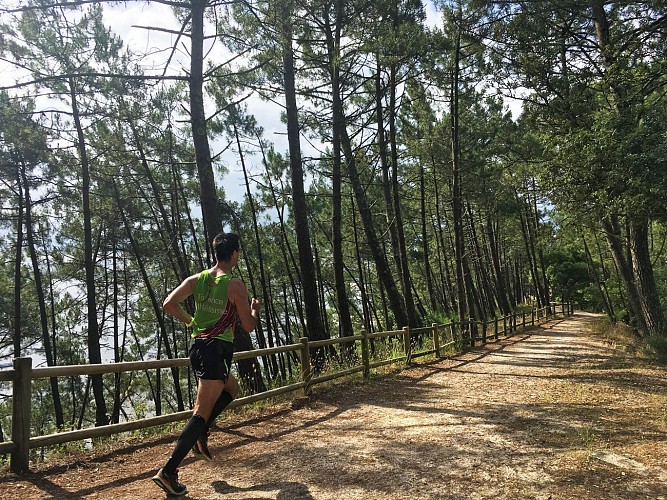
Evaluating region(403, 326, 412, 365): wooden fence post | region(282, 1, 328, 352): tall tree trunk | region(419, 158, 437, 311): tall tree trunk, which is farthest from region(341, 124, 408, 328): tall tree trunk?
region(419, 158, 437, 311): tall tree trunk

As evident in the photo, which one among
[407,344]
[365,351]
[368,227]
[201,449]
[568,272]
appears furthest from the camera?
[568,272]

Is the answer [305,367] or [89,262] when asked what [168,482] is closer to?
[305,367]

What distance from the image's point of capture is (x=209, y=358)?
10.4ft

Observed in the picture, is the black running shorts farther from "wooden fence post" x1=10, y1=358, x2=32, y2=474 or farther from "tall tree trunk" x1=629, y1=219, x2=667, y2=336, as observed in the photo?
"tall tree trunk" x1=629, y1=219, x2=667, y2=336

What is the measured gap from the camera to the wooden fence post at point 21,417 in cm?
360

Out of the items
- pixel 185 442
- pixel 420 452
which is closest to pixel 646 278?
pixel 420 452

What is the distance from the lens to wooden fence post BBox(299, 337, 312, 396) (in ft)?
21.5

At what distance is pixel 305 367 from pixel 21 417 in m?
3.69

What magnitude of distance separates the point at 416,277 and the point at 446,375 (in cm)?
2932

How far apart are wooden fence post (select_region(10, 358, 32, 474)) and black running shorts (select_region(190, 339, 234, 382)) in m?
1.56

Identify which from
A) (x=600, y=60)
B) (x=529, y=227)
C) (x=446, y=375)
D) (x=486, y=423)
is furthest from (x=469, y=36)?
(x=529, y=227)

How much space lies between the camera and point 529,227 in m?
30.3

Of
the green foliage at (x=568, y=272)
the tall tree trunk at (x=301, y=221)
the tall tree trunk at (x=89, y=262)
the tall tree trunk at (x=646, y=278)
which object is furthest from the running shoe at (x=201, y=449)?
the green foliage at (x=568, y=272)

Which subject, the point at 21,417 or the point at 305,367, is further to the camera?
the point at 305,367
